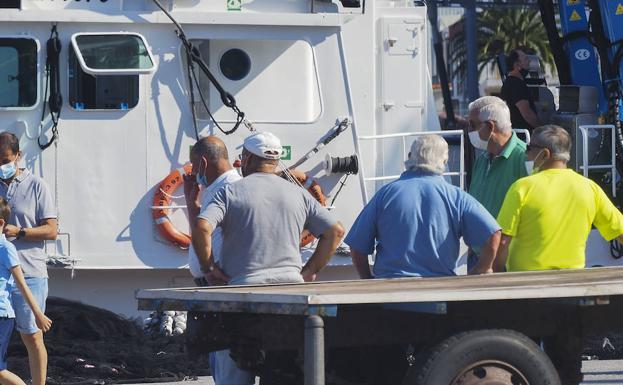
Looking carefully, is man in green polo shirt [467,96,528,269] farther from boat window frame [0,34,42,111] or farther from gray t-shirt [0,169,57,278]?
boat window frame [0,34,42,111]

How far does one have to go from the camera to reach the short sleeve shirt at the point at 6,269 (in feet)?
25.9

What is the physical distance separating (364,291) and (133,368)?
4.00 m

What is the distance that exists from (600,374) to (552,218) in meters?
3.13

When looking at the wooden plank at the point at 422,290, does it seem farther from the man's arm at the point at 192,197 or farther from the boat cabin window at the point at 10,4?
the boat cabin window at the point at 10,4

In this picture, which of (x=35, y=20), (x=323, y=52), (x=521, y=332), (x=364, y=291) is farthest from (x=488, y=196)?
(x=35, y=20)

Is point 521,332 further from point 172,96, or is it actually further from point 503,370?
point 172,96

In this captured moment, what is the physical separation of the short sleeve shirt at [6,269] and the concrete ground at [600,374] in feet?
6.59

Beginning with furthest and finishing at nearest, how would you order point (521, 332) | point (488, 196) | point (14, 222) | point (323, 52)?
point (323, 52) → point (14, 222) → point (488, 196) → point (521, 332)

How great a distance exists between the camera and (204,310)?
250 inches

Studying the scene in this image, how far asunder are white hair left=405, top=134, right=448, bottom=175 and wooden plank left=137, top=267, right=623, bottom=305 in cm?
61

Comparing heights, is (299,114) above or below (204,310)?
above

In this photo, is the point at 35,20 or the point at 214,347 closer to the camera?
the point at 214,347

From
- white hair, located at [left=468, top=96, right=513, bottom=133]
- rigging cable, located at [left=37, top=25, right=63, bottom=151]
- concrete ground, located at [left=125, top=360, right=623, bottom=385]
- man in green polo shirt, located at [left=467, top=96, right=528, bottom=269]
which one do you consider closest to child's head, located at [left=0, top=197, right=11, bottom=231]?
rigging cable, located at [left=37, top=25, right=63, bottom=151]

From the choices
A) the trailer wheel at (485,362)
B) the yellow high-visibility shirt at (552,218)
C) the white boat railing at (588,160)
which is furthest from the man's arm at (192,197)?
the white boat railing at (588,160)
